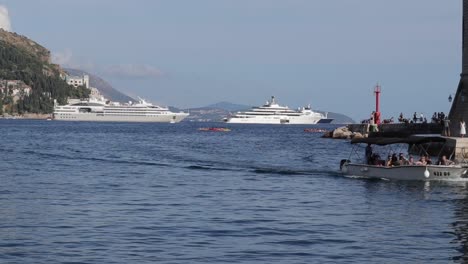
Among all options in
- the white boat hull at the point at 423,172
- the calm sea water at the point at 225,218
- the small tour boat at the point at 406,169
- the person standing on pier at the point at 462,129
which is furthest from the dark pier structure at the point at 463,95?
the white boat hull at the point at 423,172

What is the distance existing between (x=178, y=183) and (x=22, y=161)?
74.0 ft

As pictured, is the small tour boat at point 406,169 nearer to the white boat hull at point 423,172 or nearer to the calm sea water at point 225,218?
the white boat hull at point 423,172

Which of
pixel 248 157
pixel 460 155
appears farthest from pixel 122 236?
pixel 248 157

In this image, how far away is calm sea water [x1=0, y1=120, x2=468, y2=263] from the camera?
24.1 metres

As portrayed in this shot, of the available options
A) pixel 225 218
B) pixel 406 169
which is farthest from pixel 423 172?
pixel 225 218

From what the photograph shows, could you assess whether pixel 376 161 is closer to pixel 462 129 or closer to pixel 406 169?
pixel 406 169

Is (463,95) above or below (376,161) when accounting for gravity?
above

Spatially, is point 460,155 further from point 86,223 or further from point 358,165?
point 86,223

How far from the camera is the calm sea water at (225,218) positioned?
2411 centimetres

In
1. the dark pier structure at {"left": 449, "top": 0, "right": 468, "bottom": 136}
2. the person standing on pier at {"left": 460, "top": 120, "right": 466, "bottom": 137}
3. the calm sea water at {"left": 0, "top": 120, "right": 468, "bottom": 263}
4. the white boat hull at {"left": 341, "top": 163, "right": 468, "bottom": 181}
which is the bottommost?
the calm sea water at {"left": 0, "top": 120, "right": 468, "bottom": 263}

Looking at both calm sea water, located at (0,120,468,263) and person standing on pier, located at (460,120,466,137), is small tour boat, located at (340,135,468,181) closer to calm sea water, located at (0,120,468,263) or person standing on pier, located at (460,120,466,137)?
calm sea water, located at (0,120,468,263)

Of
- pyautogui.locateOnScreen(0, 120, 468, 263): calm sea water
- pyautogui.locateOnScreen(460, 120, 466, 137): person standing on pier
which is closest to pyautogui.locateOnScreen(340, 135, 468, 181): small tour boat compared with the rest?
pyautogui.locateOnScreen(0, 120, 468, 263): calm sea water

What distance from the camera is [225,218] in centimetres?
3105

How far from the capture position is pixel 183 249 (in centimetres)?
2459
